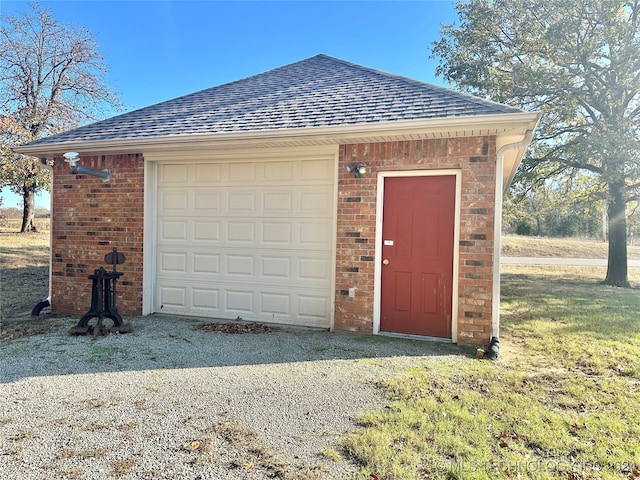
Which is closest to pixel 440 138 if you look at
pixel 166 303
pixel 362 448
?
pixel 362 448

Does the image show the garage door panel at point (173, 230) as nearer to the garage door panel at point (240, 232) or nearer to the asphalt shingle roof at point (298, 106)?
the garage door panel at point (240, 232)

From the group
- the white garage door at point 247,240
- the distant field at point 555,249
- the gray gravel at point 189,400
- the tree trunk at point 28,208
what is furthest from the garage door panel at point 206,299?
the distant field at point 555,249

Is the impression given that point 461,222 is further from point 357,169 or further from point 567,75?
point 567,75

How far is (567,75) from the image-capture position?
11.3m

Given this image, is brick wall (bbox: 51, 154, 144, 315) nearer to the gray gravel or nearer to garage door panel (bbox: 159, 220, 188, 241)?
garage door panel (bbox: 159, 220, 188, 241)

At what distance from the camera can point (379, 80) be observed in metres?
6.69

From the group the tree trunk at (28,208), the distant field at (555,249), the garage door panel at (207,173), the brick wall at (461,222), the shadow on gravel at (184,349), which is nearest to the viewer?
the shadow on gravel at (184,349)

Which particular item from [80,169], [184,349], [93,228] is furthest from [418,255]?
[93,228]

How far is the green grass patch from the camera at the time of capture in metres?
2.46

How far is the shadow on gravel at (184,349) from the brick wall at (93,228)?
3.42 ft

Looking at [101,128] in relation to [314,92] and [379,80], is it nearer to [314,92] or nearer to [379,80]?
[314,92]

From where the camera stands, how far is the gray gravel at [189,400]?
8.04 feet

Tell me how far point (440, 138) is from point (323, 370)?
10.5ft

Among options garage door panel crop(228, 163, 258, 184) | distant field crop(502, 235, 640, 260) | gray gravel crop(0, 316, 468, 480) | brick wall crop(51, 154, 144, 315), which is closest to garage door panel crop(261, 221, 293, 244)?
garage door panel crop(228, 163, 258, 184)
